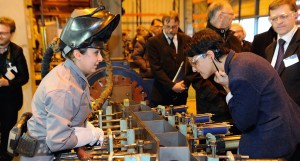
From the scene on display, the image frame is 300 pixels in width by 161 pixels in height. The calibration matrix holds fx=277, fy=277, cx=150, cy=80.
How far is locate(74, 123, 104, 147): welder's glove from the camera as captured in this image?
1146 millimetres

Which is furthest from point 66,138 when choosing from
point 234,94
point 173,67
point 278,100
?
point 173,67

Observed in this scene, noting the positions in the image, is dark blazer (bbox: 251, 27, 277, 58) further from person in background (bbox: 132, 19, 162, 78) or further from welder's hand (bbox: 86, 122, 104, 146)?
welder's hand (bbox: 86, 122, 104, 146)

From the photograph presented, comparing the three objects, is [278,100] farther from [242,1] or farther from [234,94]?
[242,1]

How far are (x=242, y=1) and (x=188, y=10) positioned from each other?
8.90 ft

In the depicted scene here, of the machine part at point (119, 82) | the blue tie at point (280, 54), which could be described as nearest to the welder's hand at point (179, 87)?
the machine part at point (119, 82)

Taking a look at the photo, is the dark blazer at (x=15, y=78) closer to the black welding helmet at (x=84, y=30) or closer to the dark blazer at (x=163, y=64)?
the dark blazer at (x=163, y=64)

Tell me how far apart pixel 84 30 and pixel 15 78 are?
146 centimetres

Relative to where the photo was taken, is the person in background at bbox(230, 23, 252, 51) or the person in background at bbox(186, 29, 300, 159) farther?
the person in background at bbox(230, 23, 252, 51)

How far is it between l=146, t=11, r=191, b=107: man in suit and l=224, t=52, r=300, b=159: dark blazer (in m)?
1.24

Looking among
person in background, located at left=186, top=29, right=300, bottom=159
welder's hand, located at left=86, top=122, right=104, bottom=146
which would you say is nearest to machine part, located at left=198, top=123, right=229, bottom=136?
person in background, located at left=186, top=29, right=300, bottom=159

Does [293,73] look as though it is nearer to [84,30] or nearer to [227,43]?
[227,43]

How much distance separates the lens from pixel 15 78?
233 centimetres

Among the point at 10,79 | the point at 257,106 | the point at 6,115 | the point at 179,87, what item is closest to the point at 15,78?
the point at 10,79

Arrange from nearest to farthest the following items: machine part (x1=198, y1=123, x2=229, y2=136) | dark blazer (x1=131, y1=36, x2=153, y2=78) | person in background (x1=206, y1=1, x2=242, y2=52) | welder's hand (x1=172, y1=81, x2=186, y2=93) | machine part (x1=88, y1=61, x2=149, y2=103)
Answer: machine part (x1=198, y1=123, x2=229, y2=136) < person in background (x1=206, y1=1, x2=242, y2=52) < machine part (x1=88, y1=61, x2=149, y2=103) < welder's hand (x1=172, y1=81, x2=186, y2=93) < dark blazer (x1=131, y1=36, x2=153, y2=78)
